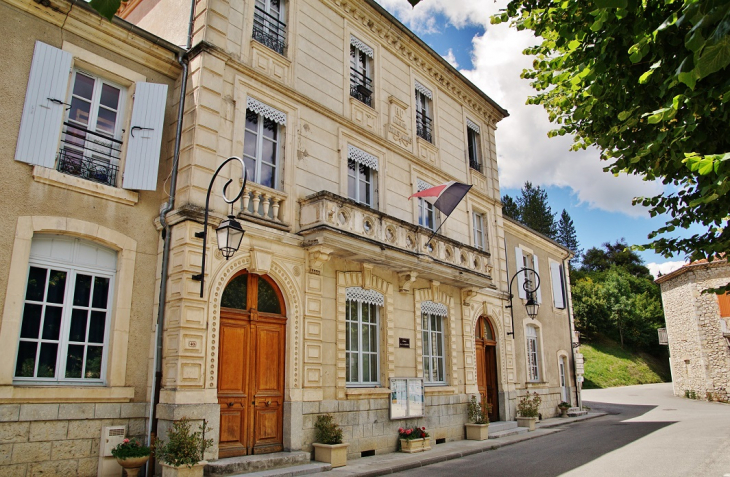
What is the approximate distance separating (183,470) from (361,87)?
30.1 ft

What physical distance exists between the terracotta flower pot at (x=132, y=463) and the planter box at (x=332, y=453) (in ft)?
9.88

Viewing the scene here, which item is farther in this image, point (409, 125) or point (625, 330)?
point (625, 330)

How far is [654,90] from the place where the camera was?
5.73 metres

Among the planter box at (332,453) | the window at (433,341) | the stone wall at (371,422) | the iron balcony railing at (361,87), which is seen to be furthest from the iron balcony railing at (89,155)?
the window at (433,341)

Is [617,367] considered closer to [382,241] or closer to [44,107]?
[382,241]

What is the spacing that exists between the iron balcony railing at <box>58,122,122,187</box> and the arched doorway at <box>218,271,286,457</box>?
8.83 ft

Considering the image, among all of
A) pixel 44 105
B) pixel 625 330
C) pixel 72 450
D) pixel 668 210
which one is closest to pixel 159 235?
pixel 44 105

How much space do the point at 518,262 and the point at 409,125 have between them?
23.8 ft

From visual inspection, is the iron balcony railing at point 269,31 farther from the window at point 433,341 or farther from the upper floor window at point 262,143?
the window at point 433,341

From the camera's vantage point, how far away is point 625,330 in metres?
41.8

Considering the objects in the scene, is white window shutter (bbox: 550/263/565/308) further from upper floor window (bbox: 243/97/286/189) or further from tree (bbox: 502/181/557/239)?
tree (bbox: 502/181/557/239)

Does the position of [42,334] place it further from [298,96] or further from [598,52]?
[598,52]

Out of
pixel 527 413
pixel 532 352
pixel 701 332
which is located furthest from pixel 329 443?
pixel 701 332

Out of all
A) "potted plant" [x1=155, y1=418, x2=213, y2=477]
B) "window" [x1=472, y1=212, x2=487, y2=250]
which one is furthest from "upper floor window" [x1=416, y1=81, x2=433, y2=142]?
"potted plant" [x1=155, y1=418, x2=213, y2=477]
